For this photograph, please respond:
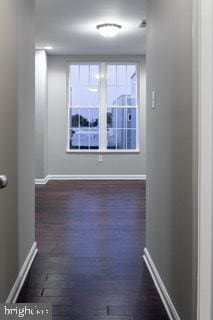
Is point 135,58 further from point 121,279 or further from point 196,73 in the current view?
point 196,73

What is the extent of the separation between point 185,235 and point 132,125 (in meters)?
7.10

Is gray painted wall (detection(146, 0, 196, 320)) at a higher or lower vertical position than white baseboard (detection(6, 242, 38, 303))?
higher

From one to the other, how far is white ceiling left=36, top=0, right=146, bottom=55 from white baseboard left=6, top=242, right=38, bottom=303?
11.1 ft

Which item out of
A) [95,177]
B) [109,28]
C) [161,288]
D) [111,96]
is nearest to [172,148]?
[161,288]

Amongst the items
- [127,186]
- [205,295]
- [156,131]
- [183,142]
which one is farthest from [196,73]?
[127,186]

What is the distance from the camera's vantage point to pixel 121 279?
2863 mm

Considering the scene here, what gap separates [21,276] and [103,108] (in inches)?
254

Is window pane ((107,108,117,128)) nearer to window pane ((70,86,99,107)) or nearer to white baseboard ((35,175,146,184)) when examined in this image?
window pane ((70,86,99,107))

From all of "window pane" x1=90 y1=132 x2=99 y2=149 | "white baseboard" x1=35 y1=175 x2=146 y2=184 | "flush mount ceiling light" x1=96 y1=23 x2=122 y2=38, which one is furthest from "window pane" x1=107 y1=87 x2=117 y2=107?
"flush mount ceiling light" x1=96 y1=23 x2=122 y2=38

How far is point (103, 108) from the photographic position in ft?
29.0

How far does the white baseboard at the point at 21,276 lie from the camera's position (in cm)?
235

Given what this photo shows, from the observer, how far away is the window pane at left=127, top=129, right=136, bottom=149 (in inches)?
351

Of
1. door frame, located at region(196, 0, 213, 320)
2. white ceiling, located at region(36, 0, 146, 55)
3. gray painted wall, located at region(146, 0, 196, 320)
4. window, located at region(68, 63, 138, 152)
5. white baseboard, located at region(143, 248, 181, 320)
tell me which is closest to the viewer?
door frame, located at region(196, 0, 213, 320)

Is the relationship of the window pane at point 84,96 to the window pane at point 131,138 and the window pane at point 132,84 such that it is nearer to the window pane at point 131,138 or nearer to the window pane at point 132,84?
the window pane at point 132,84
